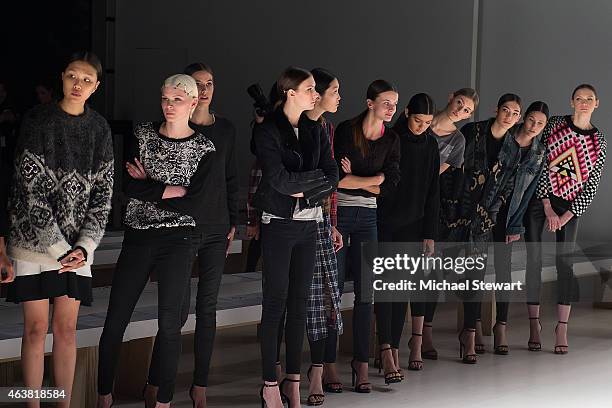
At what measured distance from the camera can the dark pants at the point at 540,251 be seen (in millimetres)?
5719

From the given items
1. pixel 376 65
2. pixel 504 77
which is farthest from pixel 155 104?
pixel 504 77

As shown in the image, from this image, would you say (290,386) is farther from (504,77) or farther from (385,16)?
(385,16)

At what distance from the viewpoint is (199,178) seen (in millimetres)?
3836

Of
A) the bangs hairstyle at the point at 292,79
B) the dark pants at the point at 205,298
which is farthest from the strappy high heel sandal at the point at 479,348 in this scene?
the bangs hairstyle at the point at 292,79

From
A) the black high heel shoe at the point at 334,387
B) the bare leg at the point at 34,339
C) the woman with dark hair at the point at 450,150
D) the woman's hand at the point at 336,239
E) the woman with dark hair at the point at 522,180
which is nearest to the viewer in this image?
the bare leg at the point at 34,339

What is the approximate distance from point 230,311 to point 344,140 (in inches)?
34.5

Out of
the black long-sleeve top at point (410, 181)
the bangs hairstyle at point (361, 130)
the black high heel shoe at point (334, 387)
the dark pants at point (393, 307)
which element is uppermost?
the bangs hairstyle at point (361, 130)

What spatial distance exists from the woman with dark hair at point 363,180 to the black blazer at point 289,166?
47cm

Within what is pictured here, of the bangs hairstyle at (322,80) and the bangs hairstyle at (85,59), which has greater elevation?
the bangs hairstyle at (85,59)

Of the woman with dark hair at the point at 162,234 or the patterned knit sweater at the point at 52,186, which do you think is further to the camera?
the woman with dark hair at the point at 162,234

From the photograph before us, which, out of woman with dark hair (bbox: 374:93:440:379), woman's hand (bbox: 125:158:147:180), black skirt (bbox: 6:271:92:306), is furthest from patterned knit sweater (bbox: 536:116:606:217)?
black skirt (bbox: 6:271:92:306)

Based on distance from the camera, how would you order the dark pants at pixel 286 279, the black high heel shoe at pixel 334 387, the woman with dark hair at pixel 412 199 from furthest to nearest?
the woman with dark hair at pixel 412 199
the black high heel shoe at pixel 334 387
the dark pants at pixel 286 279

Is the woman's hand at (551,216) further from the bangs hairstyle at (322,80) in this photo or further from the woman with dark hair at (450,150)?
the bangs hairstyle at (322,80)

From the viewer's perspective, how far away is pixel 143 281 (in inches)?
148
